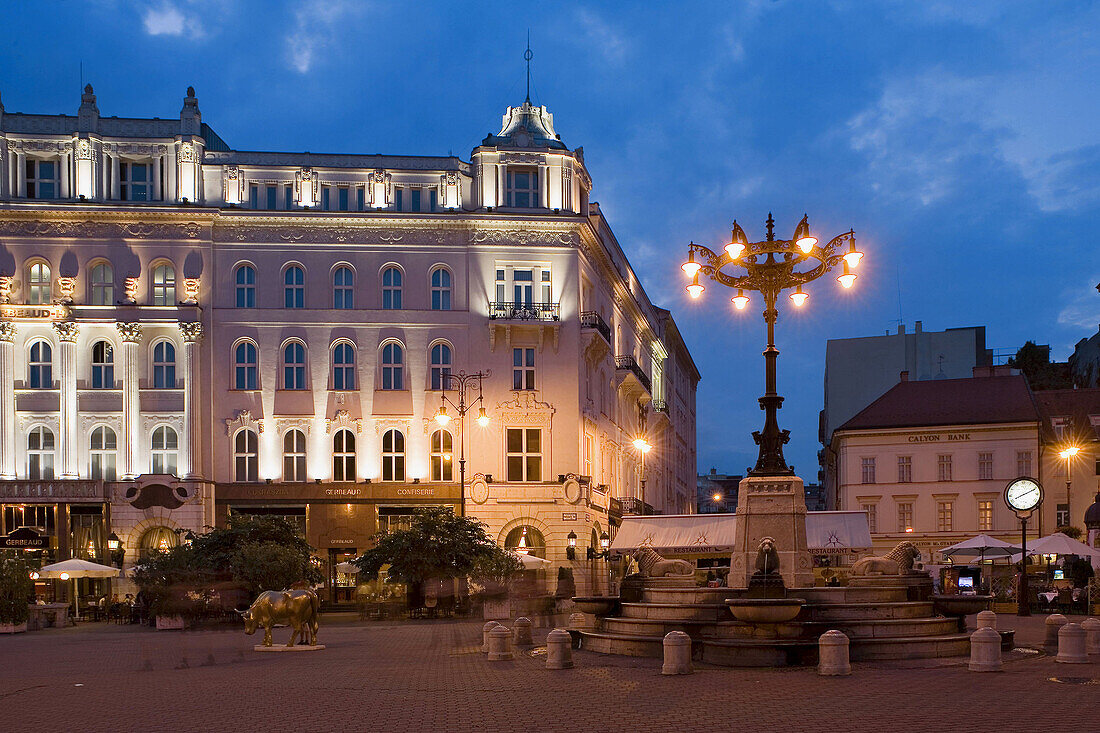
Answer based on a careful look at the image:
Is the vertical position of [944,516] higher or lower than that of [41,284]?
lower

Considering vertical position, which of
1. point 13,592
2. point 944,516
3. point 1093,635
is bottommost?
point 944,516

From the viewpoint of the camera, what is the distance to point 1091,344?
92.1m

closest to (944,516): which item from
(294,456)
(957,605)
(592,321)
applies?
(592,321)

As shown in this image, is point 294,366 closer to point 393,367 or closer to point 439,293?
point 393,367

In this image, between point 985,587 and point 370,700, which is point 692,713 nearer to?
point 370,700

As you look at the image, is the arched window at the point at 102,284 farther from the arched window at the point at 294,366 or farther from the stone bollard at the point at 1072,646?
the stone bollard at the point at 1072,646

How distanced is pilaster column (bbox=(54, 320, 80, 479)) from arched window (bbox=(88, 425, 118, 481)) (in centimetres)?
61

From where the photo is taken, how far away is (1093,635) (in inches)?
821

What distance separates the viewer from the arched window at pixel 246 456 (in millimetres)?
52312

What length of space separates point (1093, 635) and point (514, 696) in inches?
431

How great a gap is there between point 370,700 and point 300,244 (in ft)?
129

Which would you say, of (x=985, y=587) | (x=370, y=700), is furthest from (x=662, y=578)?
(x=985, y=587)

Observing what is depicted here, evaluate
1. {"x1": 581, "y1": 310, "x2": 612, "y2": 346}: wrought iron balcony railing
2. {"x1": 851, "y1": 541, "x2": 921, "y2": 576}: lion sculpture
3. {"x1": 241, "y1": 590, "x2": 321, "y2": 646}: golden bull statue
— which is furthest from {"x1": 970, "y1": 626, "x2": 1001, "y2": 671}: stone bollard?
{"x1": 581, "y1": 310, "x2": 612, "y2": 346}: wrought iron balcony railing

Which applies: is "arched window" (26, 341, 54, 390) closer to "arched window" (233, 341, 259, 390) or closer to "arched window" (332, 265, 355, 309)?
"arched window" (233, 341, 259, 390)
